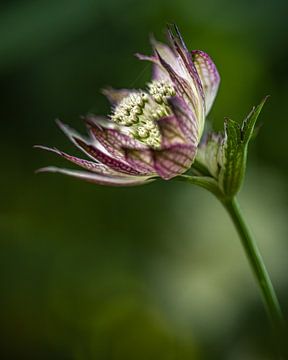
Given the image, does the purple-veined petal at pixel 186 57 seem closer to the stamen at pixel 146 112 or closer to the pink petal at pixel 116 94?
the stamen at pixel 146 112

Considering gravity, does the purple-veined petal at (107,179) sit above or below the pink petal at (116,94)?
below

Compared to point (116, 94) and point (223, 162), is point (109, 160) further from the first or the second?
point (116, 94)

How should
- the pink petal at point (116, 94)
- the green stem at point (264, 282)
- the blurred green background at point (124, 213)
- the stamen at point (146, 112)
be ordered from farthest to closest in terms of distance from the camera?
the blurred green background at point (124, 213), the pink petal at point (116, 94), the stamen at point (146, 112), the green stem at point (264, 282)

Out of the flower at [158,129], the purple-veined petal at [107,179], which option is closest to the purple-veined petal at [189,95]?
the flower at [158,129]

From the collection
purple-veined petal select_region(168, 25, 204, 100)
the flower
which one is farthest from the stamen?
purple-veined petal select_region(168, 25, 204, 100)

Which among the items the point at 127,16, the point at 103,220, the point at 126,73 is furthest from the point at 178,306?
the point at 127,16

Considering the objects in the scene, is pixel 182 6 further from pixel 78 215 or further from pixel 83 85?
pixel 78 215

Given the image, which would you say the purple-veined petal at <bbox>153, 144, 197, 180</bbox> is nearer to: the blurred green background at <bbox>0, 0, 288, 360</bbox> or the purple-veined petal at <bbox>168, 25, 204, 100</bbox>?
the purple-veined petal at <bbox>168, 25, 204, 100</bbox>

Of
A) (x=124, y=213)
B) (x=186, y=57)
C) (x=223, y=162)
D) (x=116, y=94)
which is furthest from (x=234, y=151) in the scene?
(x=124, y=213)
